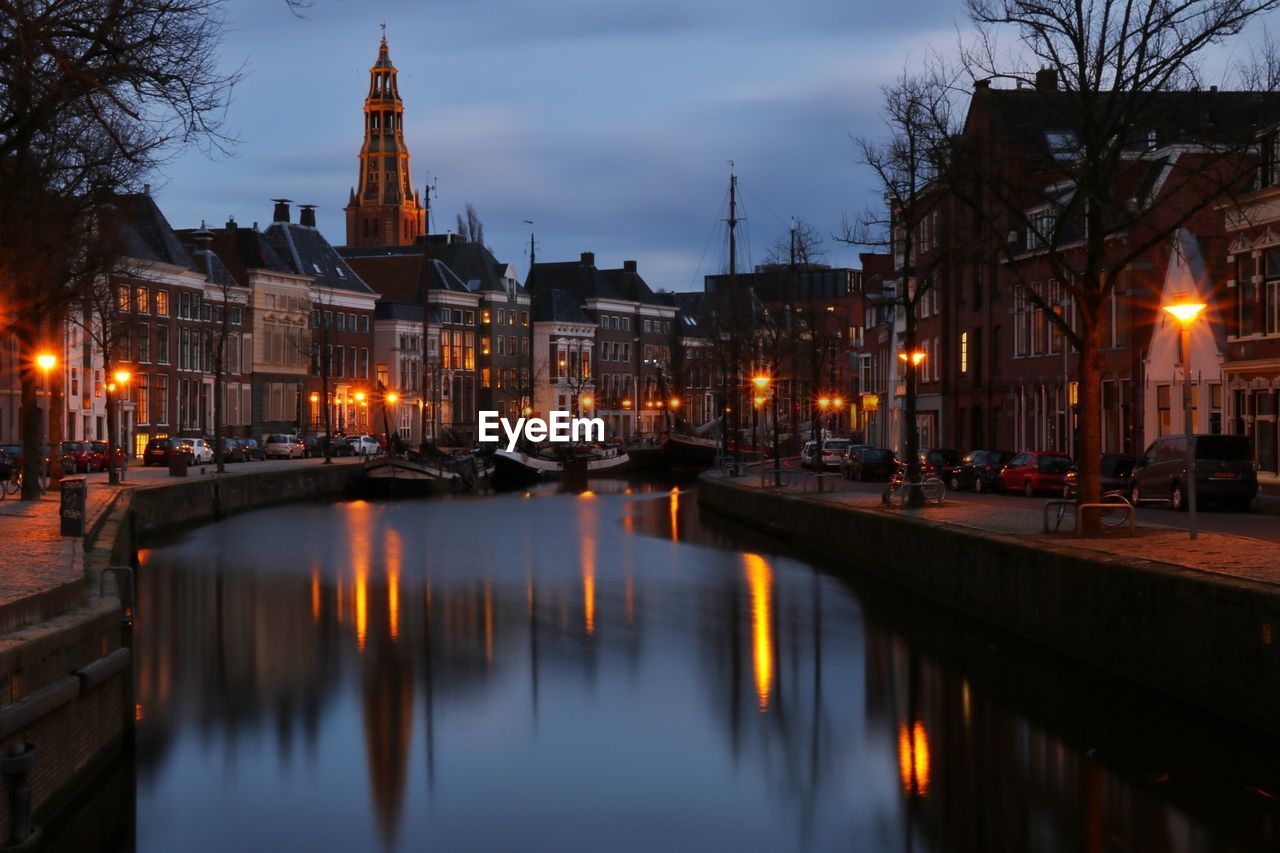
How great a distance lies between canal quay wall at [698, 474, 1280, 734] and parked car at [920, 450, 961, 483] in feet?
72.1

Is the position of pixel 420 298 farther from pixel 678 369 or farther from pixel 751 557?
pixel 751 557

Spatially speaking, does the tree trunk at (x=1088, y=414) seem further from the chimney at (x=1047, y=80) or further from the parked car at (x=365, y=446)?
the parked car at (x=365, y=446)

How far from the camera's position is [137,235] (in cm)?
8738

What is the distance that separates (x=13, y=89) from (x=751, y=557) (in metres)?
26.1

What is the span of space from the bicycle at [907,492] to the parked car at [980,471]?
10.7 m

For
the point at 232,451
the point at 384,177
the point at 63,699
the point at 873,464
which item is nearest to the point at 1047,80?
the point at 63,699

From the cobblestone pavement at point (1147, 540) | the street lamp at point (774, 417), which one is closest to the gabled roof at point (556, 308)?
the street lamp at point (774, 417)

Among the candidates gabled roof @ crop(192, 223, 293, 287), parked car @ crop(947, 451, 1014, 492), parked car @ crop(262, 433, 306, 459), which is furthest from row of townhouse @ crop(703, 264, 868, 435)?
gabled roof @ crop(192, 223, 293, 287)

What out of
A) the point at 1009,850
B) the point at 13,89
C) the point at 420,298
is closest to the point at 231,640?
the point at 13,89

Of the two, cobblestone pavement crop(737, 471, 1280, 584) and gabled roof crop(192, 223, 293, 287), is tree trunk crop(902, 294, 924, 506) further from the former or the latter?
gabled roof crop(192, 223, 293, 287)

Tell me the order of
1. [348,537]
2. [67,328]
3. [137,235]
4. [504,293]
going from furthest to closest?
[504,293], [137,235], [67,328], [348,537]

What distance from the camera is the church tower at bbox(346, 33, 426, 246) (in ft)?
629

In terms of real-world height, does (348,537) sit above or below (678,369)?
below

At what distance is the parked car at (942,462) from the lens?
57656mm
